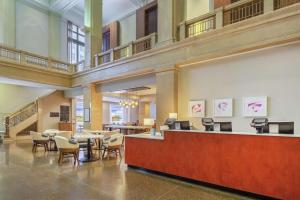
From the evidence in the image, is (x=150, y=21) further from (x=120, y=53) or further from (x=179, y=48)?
(x=179, y=48)

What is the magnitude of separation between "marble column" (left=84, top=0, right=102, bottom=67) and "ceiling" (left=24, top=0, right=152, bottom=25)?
1.64 metres

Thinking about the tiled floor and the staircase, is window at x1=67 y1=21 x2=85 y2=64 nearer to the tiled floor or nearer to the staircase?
the staircase

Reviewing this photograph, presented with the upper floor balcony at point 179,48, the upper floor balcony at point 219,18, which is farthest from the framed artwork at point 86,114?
the upper floor balcony at point 219,18

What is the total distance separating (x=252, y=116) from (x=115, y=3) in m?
10.6

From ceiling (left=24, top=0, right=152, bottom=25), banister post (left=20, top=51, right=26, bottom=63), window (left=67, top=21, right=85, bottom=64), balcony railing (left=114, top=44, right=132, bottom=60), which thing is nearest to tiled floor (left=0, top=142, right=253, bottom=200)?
balcony railing (left=114, top=44, right=132, bottom=60)

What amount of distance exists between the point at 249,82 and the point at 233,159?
10.1ft

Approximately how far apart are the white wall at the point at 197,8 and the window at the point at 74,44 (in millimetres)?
9061

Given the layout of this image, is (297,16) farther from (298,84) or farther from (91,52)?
(91,52)

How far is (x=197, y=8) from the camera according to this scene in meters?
10.5

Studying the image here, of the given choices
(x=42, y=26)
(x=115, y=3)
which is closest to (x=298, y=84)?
(x=115, y=3)

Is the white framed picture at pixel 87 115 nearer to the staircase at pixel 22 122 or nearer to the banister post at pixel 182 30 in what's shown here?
the staircase at pixel 22 122

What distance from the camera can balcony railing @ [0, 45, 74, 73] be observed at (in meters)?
10.7

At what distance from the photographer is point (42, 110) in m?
13.8

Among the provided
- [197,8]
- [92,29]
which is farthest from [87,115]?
[197,8]
